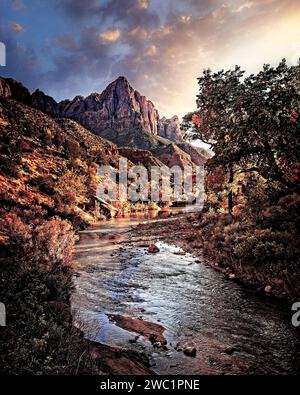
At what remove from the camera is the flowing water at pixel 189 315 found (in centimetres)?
514

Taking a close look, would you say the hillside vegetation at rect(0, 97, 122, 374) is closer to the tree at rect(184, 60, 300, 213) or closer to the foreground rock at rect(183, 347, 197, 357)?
the foreground rock at rect(183, 347, 197, 357)

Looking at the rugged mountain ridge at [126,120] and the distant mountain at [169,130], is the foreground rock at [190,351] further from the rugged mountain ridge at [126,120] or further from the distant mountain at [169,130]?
the distant mountain at [169,130]

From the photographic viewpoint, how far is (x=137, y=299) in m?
8.34

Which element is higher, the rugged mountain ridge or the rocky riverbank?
the rugged mountain ridge

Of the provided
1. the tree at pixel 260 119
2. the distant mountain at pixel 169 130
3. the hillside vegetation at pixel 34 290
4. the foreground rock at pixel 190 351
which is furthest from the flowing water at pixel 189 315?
the distant mountain at pixel 169 130

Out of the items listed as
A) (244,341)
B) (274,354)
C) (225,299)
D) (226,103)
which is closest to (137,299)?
(225,299)

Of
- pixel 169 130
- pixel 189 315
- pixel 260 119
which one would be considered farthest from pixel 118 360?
pixel 169 130

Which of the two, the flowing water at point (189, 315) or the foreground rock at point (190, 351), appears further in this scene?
the foreground rock at point (190, 351)

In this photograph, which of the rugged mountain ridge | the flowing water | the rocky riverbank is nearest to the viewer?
the flowing water

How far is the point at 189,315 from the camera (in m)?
7.16

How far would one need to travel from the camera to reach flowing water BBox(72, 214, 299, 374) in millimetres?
5141

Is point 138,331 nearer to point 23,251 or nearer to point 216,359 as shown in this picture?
point 216,359

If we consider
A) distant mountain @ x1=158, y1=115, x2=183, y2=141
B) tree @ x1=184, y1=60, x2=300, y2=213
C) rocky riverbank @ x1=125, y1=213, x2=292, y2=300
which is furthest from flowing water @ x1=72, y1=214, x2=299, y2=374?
distant mountain @ x1=158, y1=115, x2=183, y2=141
